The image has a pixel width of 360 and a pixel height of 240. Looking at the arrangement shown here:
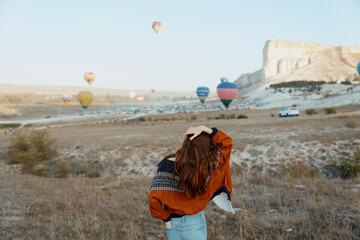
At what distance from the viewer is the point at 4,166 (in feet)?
48.9

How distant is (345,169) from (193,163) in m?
10.0

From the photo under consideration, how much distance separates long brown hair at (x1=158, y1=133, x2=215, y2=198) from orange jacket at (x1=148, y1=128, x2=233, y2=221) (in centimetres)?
10

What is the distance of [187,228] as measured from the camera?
2398mm

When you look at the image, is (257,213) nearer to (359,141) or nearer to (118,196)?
(118,196)

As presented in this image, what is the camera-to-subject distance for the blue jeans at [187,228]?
239 cm

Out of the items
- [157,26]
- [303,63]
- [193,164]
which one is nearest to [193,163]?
[193,164]

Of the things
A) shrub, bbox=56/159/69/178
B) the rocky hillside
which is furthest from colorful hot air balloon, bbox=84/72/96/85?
the rocky hillside

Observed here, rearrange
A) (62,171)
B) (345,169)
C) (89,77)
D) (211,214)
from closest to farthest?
(211,214) → (345,169) → (62,171) → (89,77)

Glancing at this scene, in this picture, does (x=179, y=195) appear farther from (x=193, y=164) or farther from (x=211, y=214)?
(x=211, y=214)

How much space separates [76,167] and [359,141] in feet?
50.2

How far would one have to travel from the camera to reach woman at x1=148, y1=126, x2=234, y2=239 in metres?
2.28

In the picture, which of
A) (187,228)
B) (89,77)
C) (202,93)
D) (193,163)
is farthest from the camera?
(89,77)

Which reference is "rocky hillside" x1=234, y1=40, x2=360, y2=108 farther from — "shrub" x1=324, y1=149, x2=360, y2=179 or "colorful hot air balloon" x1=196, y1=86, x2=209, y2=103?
"shrub" x1=324, y1=149, x2=360, y2=179

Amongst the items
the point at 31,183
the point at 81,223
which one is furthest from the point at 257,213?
the point at 31,183
